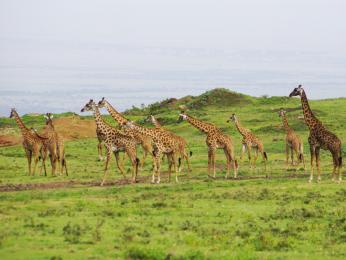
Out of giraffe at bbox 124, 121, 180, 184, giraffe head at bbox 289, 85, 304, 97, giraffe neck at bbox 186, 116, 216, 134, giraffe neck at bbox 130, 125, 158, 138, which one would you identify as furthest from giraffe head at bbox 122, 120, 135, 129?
giraffe head at bbox 289, 85, 304, 97

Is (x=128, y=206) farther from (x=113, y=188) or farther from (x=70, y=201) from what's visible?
(x=113, y=188)

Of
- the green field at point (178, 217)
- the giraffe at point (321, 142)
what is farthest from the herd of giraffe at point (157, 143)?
the green field at point (178, 217)

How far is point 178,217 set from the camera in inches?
717

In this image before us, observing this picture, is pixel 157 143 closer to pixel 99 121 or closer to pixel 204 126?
pixel 99 121

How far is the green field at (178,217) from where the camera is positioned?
47.6ft

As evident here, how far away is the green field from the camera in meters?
14.5

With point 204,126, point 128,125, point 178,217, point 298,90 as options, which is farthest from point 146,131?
point 178,217

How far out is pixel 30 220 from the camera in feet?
56.2

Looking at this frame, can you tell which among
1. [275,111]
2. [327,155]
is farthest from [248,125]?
[327,155]

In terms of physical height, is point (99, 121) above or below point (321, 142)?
above

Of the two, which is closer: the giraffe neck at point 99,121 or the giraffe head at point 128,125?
the giraffe neck at point 99,121

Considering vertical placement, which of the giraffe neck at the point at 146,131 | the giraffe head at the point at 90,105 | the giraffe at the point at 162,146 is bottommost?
the giraffe at the point at 162,146

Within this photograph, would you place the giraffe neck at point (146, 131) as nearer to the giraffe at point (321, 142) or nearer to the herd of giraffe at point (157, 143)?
the herd of giraffe at point (157, 143)

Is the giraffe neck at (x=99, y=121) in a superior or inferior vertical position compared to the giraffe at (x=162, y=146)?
superior
